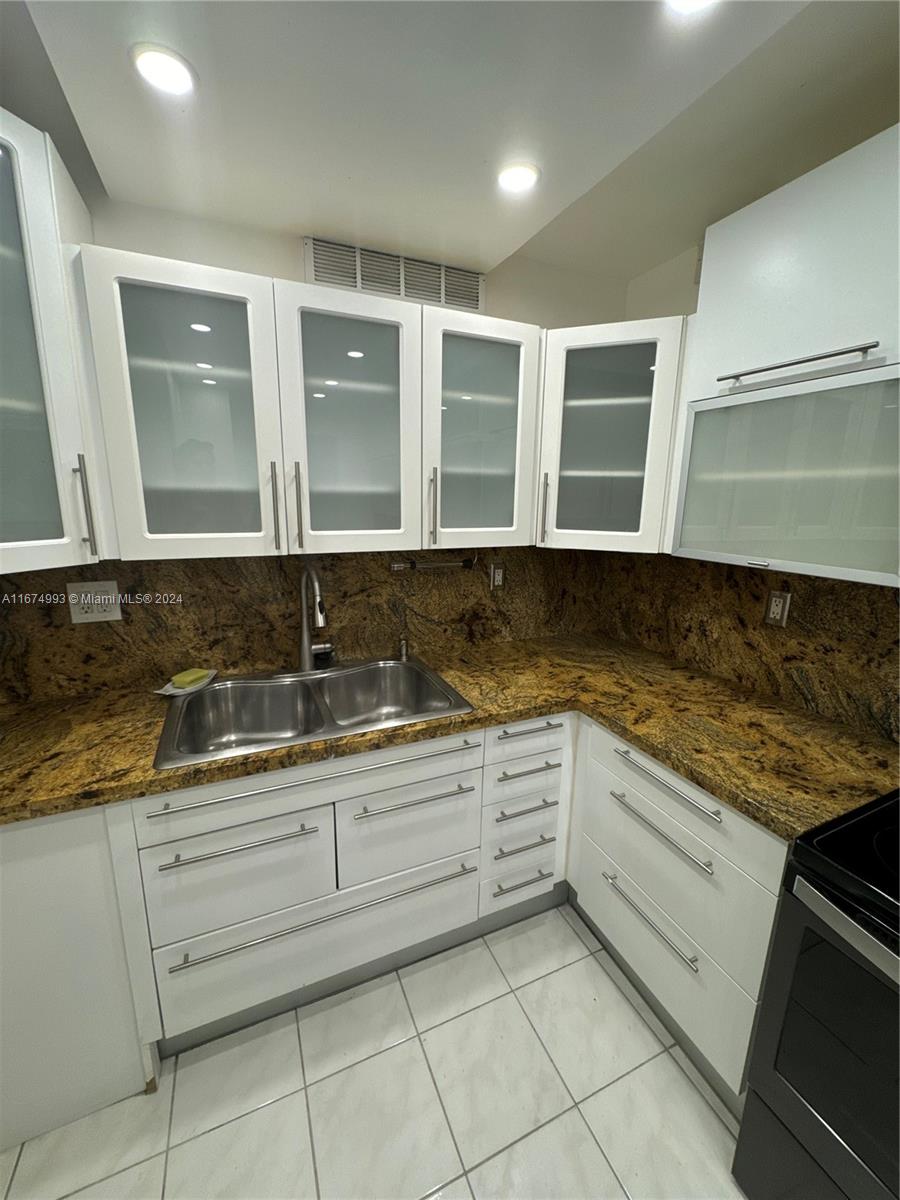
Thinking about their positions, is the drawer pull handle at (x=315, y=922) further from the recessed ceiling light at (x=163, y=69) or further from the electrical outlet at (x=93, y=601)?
the recessed ceiling light at (x=163, y=69)

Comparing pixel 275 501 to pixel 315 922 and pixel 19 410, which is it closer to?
pixel 19 410

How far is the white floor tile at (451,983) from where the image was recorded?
1.44m

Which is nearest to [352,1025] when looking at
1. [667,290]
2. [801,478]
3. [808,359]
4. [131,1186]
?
[131,1186]

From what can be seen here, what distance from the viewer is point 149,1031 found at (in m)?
1.20

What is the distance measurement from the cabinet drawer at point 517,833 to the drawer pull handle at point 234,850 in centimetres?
58

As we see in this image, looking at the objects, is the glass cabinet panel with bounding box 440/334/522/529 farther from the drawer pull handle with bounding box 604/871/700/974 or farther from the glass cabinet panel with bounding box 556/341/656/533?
the drawer pull handle with bounding box 604/871/700/974

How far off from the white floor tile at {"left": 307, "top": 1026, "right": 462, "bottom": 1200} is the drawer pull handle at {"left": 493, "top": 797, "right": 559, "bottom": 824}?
0.66 m

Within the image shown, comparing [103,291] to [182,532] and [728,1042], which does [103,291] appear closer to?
[182,532]

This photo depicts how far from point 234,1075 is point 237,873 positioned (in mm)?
572

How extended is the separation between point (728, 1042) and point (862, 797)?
0.68 metres

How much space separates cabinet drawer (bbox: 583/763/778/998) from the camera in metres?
1.07

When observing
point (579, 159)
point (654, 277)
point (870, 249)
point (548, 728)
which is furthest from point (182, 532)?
point (654, 277)

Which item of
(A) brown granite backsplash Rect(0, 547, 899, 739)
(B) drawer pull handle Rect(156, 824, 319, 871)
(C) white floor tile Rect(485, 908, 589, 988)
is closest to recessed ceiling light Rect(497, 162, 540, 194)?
(A) brown granite backsplash Rect(0, 547, 899, 739)

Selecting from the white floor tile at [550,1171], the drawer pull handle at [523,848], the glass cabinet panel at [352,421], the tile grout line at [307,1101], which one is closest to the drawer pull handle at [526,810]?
the drawer pull handle at [523,848]
